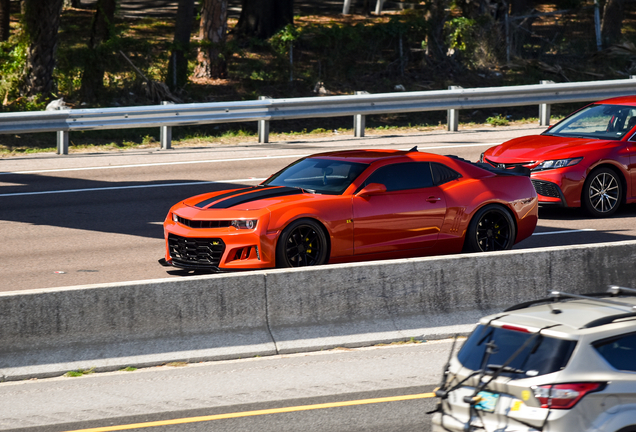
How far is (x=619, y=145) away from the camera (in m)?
13.7

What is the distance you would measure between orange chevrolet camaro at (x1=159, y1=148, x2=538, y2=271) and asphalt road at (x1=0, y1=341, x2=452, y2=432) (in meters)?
1.74

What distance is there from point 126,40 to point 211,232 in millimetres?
15966

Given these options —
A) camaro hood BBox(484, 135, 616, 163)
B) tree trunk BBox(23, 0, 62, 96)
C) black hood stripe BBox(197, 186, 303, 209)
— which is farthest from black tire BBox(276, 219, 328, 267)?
tree trunk BBox(23, 0, 62, 96)

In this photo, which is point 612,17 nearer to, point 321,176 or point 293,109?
point 293,109

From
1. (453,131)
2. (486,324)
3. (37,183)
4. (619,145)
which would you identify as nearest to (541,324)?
(486,324)

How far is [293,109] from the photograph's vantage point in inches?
775

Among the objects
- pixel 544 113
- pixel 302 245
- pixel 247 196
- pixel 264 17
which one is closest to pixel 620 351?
pixel 302 245

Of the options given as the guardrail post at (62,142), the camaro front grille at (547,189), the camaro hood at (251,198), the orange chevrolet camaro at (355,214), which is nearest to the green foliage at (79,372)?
the orange chevrolet camaro at (355,214)

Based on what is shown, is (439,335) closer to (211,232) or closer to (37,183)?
(211,232)

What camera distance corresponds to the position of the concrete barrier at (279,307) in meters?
7.87

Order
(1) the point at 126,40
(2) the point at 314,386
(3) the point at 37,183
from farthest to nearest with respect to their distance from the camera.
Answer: (1) the point at 126,40
(3) the point at 37,183
(2) the point at 314,386

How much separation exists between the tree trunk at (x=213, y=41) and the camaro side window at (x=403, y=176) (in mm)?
17578

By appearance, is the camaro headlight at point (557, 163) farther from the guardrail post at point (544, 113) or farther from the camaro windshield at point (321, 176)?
the guardrail post at point (544, 113)

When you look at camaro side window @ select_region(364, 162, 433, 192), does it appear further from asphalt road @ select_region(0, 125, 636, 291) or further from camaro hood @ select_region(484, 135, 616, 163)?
camaro hood @ select_region(484, 135, 616, 163)
